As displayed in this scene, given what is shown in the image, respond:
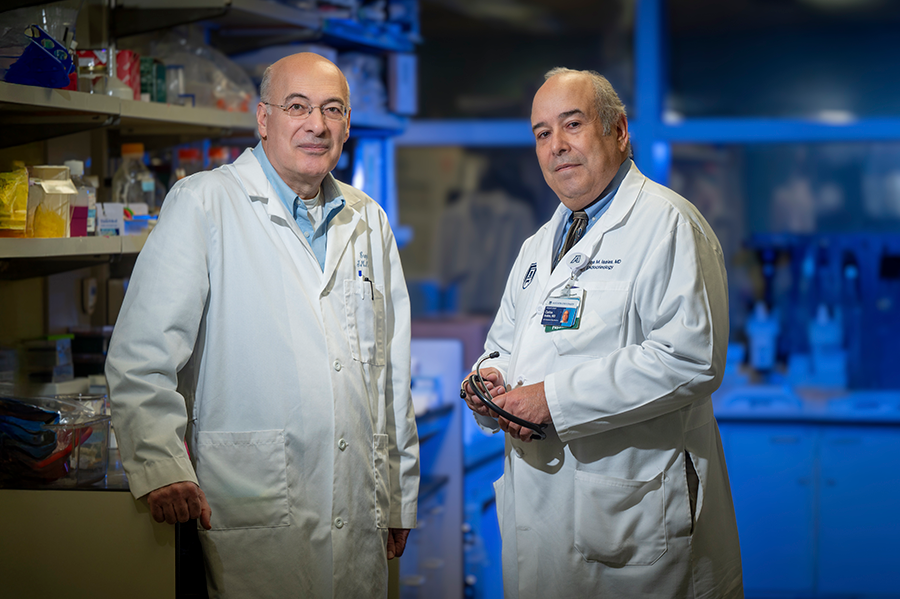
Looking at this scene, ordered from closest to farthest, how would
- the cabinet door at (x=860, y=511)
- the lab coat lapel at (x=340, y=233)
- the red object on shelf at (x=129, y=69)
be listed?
the lab coat lapel at (x=340, y=233) → the red object on shelf at (x=129, y=69) → the cabinet door at (x=860, y=511)

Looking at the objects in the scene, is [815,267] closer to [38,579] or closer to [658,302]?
[658,302]

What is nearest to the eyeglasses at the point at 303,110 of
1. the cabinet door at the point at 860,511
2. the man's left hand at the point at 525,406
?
the man's left hand at the point at 525,406

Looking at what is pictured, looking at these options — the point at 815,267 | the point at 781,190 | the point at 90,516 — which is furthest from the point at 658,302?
the point at 781,190

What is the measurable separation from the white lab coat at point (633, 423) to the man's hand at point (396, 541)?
0.29 meters

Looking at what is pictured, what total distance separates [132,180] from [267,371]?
0.91m

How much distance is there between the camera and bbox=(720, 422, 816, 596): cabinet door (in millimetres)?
3871

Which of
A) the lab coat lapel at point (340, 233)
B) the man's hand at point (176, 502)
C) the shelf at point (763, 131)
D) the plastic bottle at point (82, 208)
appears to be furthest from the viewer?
the shelf at point (763, 131)

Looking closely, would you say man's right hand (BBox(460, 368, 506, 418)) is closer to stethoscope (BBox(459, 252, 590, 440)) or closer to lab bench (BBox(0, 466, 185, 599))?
stethoscope (BBox(459, 252, 590, 440))

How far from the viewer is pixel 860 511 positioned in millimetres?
3826

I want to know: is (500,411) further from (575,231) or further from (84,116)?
(84,116)

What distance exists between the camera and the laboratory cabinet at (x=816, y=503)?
381cm

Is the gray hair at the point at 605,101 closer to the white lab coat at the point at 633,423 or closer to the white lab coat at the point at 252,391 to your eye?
the white lab coat at the point at 633,423

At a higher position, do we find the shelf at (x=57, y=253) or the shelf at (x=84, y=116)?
the shelf at (x=84, y=116)

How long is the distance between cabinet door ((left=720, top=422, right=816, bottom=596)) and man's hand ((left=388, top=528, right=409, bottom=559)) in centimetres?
257
